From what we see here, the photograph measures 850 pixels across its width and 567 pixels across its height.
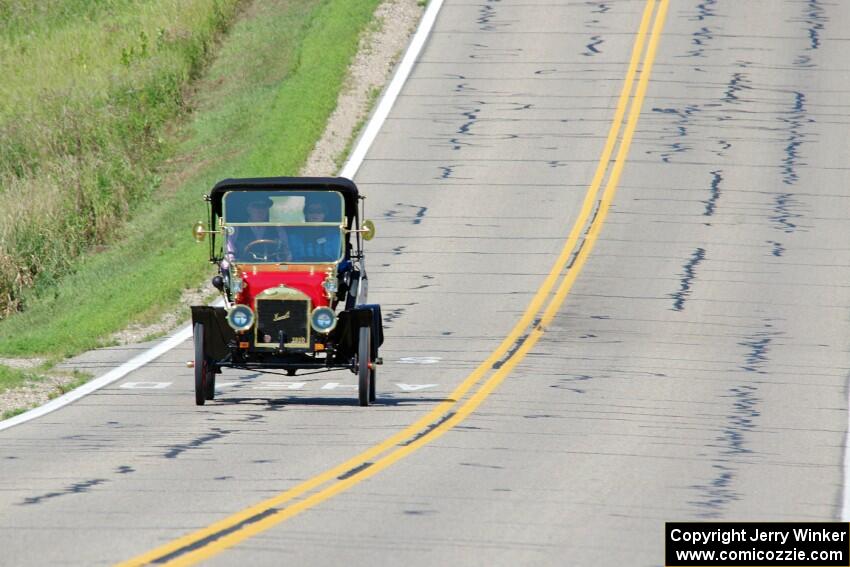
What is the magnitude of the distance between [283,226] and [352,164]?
584 inches

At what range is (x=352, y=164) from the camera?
3228 cm

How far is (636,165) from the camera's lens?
32688mm

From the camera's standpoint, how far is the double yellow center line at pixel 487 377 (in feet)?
33.1

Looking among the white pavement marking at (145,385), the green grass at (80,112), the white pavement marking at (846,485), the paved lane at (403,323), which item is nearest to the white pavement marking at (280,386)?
the paved lane at (403,323)

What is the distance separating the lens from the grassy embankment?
24.9m

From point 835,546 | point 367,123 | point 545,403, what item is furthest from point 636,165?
point 835,546

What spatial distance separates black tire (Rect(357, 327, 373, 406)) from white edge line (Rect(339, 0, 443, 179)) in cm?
1483

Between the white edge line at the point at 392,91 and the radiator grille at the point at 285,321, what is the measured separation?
1453 cm

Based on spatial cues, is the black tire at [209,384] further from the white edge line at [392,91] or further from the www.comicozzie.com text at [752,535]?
the white edge line at [392,91]

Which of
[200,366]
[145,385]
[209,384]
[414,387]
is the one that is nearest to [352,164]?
[145,385]

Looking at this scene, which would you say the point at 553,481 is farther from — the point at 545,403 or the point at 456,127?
the point at 456,127

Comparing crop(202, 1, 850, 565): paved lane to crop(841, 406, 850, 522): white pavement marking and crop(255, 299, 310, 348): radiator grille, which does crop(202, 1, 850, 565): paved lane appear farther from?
crop(255, 299, 310, 348): radiator grille

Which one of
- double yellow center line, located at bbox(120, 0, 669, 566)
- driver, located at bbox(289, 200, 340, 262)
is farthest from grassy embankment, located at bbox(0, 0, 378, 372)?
double yellow center line, located at bbox(120, 0, 669, 566)

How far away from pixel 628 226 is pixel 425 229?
363 cm
